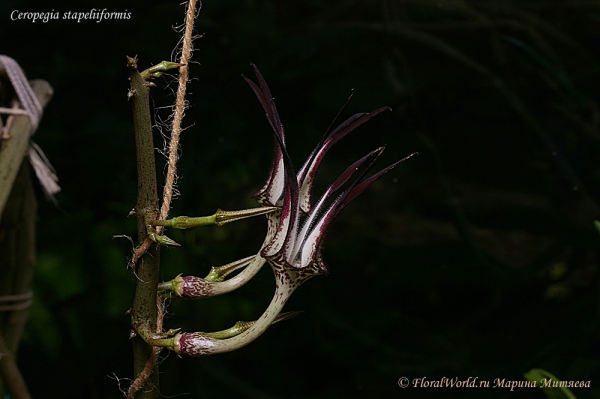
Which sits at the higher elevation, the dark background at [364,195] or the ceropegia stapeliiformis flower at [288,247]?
the ceropegia stapeliiformis flower at [288,247]

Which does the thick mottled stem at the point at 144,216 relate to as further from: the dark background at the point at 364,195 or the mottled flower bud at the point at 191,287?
the dark background at the point at 364,195

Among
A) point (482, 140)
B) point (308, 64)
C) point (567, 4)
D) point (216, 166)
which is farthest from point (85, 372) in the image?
point (567, 4)

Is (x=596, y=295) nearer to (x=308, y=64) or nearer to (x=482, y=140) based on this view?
(x=482, y=140)

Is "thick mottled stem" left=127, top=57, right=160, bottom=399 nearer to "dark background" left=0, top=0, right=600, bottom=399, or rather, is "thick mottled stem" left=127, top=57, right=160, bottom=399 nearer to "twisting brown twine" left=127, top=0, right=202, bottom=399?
"twisting brown twine" left=127, top=0, right=202, bottom=399

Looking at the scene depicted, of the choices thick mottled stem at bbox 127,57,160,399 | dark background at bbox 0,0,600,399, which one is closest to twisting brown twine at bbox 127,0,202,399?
thick mottled stem at bbox 127,57,160,399

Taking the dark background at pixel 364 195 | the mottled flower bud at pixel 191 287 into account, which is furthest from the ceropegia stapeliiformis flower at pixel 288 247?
the dark background at pixel 364 195

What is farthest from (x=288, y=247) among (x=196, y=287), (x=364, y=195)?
(x=364, y=195)
